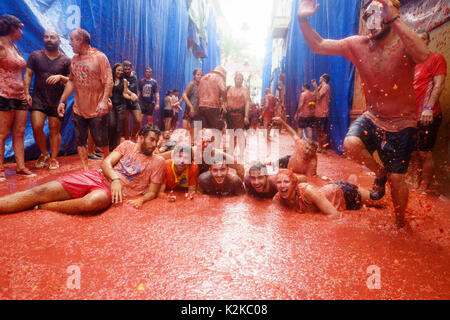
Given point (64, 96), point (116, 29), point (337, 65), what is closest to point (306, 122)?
point (337, 65)

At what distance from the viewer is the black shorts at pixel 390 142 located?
2324 mm

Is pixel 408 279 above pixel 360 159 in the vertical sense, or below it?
below

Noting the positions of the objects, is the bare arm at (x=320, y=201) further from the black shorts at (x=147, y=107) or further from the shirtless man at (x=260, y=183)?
the black shorts at (x=147, y=107)

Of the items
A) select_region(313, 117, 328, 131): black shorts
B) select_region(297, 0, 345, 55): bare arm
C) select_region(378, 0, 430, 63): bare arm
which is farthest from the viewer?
select_region(313, 117, 328, 131): black shorts

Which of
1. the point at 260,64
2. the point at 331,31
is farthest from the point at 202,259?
the point at 260,64

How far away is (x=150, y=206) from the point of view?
2938 mm

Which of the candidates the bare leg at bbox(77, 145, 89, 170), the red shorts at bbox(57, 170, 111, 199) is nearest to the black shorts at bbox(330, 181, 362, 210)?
the red shorts at bbox(57, 170, 111, 199)

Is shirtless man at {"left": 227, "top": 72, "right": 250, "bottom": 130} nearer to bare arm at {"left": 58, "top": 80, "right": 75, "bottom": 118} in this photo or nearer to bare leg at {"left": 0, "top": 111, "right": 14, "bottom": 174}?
bare arm at {"left": 58, "top": 80, "right": 75, "bottom": 118}

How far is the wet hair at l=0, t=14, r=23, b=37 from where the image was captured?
3279 mm

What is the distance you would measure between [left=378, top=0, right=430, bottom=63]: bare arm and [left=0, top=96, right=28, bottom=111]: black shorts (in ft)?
13.8

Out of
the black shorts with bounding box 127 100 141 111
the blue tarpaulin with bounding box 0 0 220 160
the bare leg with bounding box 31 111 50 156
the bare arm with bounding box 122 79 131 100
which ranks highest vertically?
the blue tarpaulin with bounding box 0 0 220 160

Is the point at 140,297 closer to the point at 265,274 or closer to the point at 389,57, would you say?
the point at 265,274

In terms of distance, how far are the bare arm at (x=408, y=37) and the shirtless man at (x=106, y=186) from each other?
241cm
